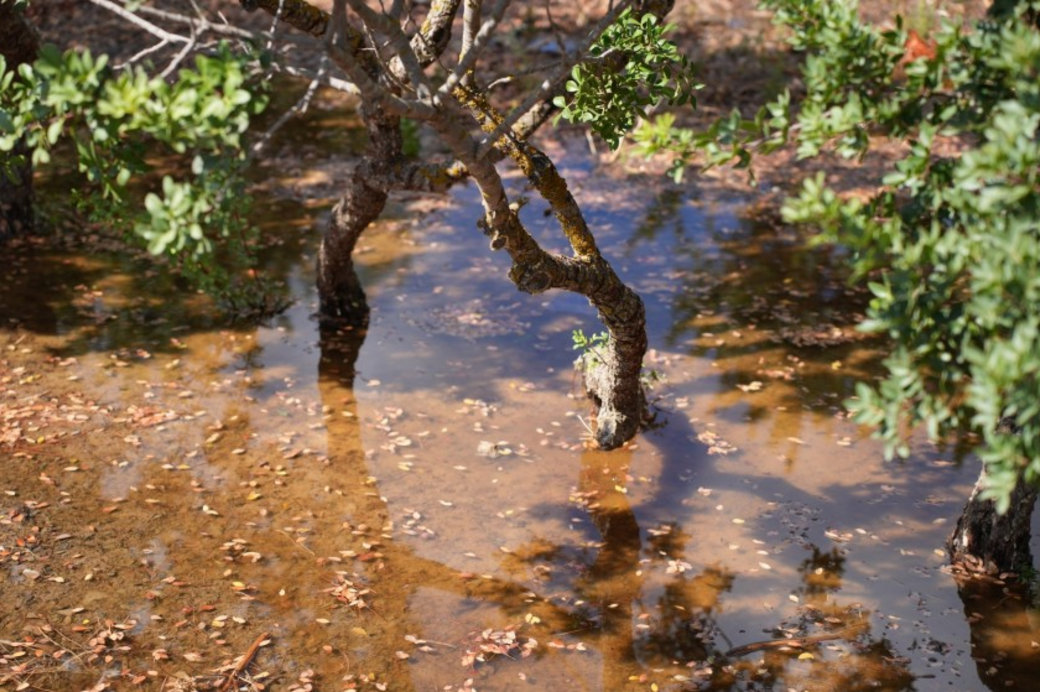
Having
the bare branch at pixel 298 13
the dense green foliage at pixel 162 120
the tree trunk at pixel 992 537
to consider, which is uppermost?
the bare branch at pixel 298 13

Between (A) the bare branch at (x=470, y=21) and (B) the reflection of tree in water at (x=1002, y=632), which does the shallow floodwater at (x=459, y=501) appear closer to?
(B) the reflection of tree in water at (x=1002, y=632)

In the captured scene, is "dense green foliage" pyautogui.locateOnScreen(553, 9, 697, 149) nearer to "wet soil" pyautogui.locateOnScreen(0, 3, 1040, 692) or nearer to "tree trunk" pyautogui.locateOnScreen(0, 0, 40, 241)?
"wet soil" pyautogui.locateOnScreen(0, 3, 1040, 692)

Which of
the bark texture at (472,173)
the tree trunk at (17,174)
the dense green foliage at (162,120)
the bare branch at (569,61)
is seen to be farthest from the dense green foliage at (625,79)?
the tree trunk at (17,174)

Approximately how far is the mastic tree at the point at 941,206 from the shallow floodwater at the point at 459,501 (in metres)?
3.42

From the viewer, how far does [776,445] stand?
9.56m

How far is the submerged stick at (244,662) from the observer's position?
258 inches

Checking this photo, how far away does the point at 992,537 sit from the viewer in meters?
7.76

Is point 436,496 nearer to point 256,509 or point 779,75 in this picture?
point 256,509

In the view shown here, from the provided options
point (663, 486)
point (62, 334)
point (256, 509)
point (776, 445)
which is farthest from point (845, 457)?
point (62, 334)

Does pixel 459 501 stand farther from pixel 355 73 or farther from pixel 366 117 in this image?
pixel 355 73

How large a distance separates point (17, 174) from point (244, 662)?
7602 millimetres

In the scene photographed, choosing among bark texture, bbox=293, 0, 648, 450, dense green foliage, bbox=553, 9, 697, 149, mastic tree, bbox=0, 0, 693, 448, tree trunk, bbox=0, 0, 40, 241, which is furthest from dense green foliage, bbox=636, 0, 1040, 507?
tree trunk, bbox=0, 0, 40, 241

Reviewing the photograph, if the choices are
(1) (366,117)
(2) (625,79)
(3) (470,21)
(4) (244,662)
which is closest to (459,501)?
(4) (244,662)

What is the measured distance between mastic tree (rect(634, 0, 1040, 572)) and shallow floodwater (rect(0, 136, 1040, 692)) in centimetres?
342
